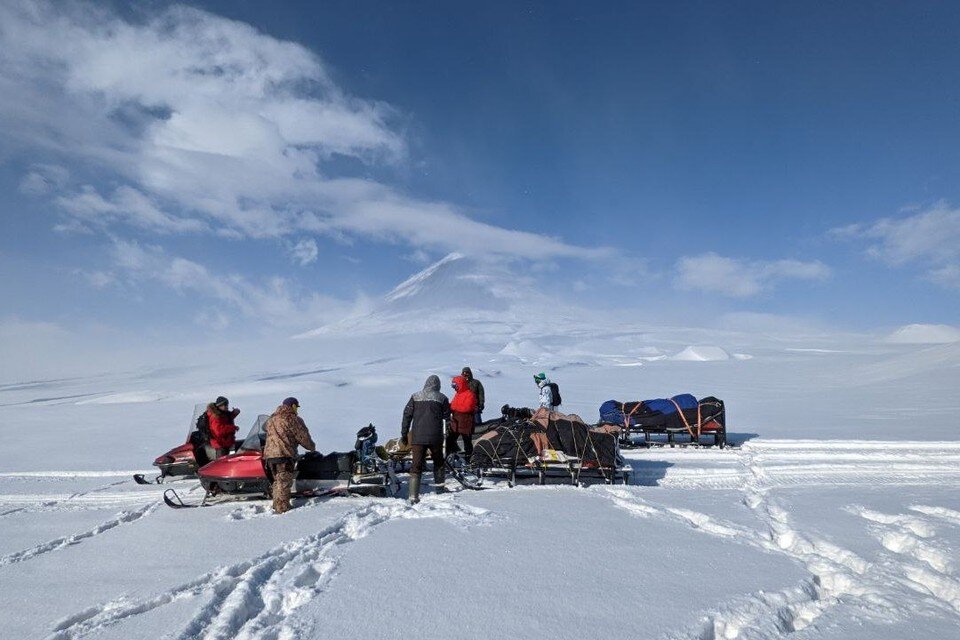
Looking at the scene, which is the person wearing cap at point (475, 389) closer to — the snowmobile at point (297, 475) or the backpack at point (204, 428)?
the snowmobile at point (297, 475)

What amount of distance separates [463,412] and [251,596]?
4361mm

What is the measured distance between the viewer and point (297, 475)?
20.2ft

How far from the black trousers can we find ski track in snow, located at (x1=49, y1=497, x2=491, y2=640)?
142 centimetres

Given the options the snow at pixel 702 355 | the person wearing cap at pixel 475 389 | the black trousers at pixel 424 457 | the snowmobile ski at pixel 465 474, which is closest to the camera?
the black trousers at pixel 424 457

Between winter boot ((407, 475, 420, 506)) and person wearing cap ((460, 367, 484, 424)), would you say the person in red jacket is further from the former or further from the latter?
winter boot ((407, 475, 420, 506))

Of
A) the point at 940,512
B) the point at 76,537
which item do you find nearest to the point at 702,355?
the point at 940,512

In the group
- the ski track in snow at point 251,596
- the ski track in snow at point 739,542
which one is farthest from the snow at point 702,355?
the ski track in snow at point 251,596

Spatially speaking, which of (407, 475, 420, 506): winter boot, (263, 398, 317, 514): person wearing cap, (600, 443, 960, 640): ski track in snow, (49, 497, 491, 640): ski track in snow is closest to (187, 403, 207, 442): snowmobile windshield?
(263, 398, 317, 514): person wearing cap

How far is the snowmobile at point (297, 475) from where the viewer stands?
6.08m

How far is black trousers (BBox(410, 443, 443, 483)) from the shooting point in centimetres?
623

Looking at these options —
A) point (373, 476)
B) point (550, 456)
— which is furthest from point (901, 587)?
point (373, 476)

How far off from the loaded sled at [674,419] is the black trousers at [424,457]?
3592mm

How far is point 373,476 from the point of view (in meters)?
6.25

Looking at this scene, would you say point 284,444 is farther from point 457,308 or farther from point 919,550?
point 457,308
